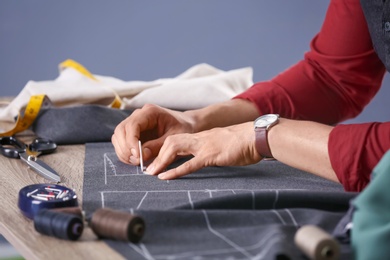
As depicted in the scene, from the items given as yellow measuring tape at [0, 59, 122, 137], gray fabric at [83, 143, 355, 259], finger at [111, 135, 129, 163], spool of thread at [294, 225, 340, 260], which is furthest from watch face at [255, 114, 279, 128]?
yellow measuring tape at [0, 59, 122, 137]

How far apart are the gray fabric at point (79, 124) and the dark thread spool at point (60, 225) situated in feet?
2.43

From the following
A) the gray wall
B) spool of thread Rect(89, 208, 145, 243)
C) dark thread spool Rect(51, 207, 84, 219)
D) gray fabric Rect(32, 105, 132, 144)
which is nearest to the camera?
spool of thread Rect(89, 208, 145, 243)

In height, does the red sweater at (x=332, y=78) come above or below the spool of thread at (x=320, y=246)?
below

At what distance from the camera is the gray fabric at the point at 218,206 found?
0.98 meters

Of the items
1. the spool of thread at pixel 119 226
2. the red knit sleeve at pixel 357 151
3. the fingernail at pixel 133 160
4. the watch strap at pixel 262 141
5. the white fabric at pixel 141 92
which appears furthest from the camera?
the white fabric at pixel 141 92

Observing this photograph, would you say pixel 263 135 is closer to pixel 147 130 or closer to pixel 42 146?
pixel 147 130

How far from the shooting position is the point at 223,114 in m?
1.76

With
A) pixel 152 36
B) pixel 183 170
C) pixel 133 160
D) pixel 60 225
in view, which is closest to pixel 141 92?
pixel 133 160

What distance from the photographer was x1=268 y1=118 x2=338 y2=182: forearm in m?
1.33

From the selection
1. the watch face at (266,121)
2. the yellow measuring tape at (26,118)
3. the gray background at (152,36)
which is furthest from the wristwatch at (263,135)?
the gray background at (152,36)

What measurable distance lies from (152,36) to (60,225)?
297 cm

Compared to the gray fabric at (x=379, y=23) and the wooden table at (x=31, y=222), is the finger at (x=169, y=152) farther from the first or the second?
the gray fabric at (x=379, y=23)

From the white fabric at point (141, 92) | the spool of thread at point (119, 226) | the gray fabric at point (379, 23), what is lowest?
the white fabric at point (141, 92)

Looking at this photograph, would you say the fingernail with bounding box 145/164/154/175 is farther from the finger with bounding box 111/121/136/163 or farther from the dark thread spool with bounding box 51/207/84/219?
the dark thread spool with bounding box 51/207/84/219
